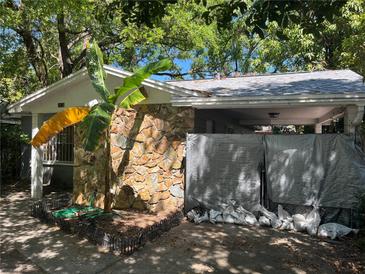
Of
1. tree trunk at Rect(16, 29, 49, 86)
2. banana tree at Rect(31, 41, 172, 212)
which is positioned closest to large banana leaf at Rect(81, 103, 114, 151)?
banana tree at Rect(31, 41, 172, 212)

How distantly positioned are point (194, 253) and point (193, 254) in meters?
0.05

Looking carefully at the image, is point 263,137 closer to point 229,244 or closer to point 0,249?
point 229,244

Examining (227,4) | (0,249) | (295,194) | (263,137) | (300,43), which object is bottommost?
(0,249)

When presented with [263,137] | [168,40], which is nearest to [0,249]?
[263,137]

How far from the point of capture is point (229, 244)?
6.78 meters

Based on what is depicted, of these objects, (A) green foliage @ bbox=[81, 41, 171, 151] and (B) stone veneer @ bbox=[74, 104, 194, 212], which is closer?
(A) green foliage @ bbox=[81, 41, 171, 151]

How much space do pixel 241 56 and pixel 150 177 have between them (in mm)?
19633

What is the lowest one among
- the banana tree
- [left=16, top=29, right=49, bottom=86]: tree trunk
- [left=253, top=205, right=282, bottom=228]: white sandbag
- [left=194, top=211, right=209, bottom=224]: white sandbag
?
[left=194, top=211, right=209, bottom=224]: white sandbag

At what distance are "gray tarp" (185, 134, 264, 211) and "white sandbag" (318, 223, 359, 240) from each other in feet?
4.85

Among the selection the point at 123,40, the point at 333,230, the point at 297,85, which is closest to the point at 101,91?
the point at 297,85

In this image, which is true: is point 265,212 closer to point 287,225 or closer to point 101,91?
point 287,225

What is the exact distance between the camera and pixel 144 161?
31.2 feet

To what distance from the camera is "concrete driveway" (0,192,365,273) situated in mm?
5688

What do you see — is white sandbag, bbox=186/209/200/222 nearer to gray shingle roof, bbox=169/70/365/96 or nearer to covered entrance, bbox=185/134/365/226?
covered entrance, bbox=185/134/365/226
